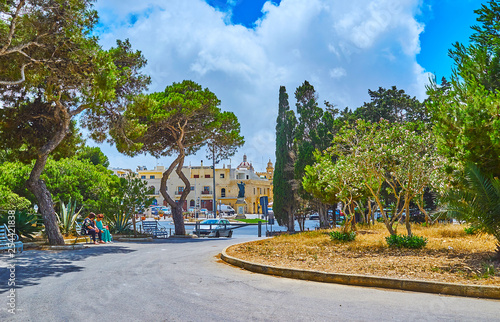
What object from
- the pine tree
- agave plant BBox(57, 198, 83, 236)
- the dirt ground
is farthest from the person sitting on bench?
the pine tree

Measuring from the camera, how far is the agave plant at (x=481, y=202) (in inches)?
363

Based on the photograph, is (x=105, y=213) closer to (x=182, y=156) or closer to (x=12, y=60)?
(x=182, y=156)

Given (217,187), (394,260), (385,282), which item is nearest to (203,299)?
(385,282)

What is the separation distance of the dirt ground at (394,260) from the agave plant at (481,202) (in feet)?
2.52

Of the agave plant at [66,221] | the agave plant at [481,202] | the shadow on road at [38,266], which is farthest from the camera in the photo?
the agave plant at [66,221]

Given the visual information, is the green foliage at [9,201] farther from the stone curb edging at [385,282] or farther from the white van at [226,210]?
the white van at [226,210]

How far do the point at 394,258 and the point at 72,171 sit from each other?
19770 mm

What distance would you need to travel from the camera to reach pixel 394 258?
1045 centimetres

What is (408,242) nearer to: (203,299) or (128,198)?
(203,299)

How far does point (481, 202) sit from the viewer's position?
9422 millimetres

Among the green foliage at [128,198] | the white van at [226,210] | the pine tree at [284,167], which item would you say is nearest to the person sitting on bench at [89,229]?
the green foliage at [128,198]

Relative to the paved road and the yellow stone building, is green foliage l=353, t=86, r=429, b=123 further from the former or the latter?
the yellow stone building

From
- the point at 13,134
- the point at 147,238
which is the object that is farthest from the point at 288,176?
the point at 13,134

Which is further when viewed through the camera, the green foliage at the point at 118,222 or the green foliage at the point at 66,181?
the green foliage at the point at 66,181
